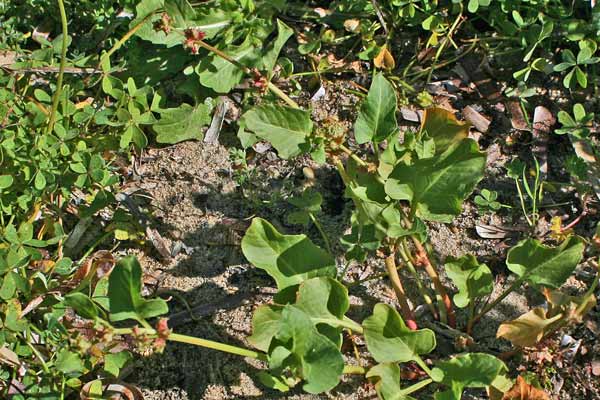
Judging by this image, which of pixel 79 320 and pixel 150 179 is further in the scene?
pixel 150 179

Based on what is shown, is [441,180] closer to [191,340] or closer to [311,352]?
[311,352]

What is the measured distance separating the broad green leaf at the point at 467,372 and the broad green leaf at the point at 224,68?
59.3 inches

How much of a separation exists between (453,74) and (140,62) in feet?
4.49

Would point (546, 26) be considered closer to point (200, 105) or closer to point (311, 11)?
point (311, 11)

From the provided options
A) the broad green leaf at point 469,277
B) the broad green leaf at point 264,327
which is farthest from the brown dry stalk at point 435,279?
the broad green leaf at point 264,327

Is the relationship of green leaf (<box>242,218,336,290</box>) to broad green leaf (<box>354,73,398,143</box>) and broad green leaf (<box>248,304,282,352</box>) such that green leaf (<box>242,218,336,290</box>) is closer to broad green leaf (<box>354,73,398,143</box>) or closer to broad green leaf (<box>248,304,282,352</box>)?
broad green leaf (<box>248,304,282,352</box>)

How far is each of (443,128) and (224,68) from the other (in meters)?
1.00

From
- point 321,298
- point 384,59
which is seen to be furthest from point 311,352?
point 384,59

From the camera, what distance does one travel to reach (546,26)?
3.18m

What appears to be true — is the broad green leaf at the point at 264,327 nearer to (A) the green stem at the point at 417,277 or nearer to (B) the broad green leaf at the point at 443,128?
(A) the green stem at the point at 417,277

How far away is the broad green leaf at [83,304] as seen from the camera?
2.13 m

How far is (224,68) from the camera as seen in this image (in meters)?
3.24

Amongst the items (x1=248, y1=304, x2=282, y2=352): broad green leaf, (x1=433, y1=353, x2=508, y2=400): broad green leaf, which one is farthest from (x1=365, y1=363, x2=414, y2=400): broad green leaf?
(x1=248, y1=304, x2=282, y2=352): broad green leaf

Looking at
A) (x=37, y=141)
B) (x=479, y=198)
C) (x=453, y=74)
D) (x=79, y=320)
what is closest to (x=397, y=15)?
(x=453, y=74)
